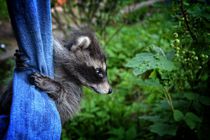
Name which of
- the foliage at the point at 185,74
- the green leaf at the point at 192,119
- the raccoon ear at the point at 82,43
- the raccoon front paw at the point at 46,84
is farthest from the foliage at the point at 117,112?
the raccoon front paw at the point at 46,84

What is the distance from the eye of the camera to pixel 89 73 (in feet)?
9.21

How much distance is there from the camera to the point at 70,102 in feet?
8.61

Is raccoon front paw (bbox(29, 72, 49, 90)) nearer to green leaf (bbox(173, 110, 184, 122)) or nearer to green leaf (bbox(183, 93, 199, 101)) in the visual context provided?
green leaf (bbox(173, 110, 184, 122))

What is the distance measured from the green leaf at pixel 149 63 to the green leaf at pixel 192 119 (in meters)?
0.50

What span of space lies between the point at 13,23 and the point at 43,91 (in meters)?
0.36

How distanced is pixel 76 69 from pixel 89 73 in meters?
0.09

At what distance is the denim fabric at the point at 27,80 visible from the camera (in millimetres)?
2129

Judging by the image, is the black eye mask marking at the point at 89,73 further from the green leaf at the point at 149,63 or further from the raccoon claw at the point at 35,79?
the raccoon claw at the point at 35,79

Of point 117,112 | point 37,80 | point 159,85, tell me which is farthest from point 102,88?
point 117,112

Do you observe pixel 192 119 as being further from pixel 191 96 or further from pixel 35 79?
pixel 35 79

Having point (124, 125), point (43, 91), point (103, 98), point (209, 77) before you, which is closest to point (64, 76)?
point (43, 91)

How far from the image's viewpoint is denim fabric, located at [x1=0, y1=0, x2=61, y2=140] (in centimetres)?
213

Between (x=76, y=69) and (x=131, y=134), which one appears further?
(x=131, y=134)

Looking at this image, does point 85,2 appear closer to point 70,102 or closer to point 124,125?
point 124,125
